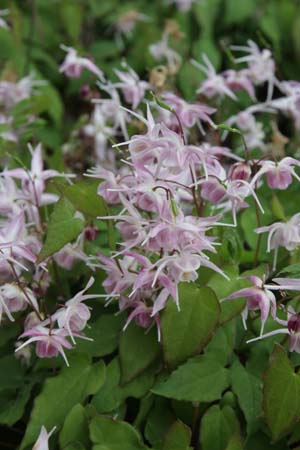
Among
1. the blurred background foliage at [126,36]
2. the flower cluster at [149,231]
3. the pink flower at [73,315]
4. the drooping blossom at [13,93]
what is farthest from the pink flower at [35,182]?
the blurred background foliage at [126,36]

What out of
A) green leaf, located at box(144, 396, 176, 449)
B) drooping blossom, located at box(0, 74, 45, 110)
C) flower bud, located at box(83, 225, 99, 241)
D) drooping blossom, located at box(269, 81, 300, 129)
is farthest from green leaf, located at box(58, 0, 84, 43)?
green leaf, located at box(144, 396, 176, 449)

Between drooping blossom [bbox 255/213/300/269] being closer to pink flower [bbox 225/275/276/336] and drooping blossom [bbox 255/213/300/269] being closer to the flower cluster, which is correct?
the flower cluster

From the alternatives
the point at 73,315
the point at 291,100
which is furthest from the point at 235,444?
the point at 291,100

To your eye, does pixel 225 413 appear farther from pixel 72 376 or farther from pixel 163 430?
pixel 72 376

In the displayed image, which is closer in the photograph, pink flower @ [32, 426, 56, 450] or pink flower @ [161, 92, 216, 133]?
pink flower @ [32, 426, 56, 450]

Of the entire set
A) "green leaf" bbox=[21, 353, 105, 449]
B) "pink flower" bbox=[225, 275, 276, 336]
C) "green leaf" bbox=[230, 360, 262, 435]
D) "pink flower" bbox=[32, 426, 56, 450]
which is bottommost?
"green leaf" bbox=[230, 360, 262, 435]

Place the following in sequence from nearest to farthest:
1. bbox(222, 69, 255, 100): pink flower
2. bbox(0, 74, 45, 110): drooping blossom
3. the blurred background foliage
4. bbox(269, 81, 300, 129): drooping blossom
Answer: bbox(269, 81, 300, 129): drooping blossom < bbox(222, 69, 255, 100): pink flower < bbox(0, 74, 45, 110): drooping blossom < the blurred background foliage

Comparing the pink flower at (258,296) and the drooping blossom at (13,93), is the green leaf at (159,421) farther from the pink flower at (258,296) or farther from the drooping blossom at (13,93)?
the drooping blossom at (13,93)

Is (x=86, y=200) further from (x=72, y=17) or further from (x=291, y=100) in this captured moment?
(x=72, y=17)

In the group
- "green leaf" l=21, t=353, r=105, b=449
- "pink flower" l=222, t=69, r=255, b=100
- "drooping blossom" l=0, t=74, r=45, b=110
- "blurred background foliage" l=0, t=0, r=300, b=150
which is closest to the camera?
"green leaf" l=21, t=353, r=105, b=449
